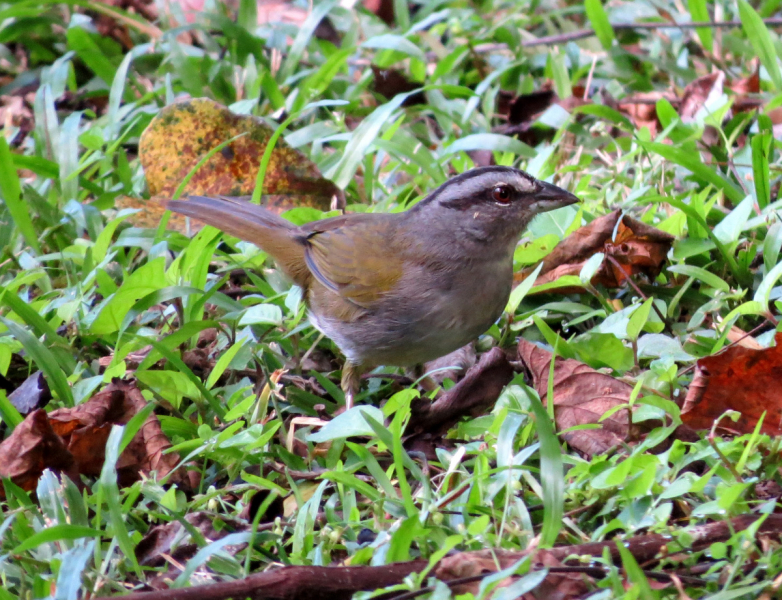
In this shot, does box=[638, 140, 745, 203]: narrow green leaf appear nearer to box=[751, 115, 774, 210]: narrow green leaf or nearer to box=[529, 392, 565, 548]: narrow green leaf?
box=[751, 115, 774, 210]: narrow green leaf

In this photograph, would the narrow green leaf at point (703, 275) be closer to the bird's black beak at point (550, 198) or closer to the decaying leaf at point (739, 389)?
the bird's black beak at point (550, 198)

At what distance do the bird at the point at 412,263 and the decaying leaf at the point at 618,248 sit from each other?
0.23 metres

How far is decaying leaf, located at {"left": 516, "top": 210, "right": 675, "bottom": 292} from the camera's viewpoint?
4340mm

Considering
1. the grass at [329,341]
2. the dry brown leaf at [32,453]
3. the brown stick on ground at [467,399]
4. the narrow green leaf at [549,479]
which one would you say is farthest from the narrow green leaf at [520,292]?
the dry brown leaf at [32,453]

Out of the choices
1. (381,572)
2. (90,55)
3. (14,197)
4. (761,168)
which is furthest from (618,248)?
(90,55)

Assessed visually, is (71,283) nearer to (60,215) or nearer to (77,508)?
(60,215)

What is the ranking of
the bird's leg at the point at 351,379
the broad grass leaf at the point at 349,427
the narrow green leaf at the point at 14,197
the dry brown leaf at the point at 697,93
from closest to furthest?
1. the broad grass leaf at the point at 349,427
2. the bird's leg at the point at 351,379
3. the narrow green leaf at the point at 14,197
4. the dry brown leaf at the point at 697,93

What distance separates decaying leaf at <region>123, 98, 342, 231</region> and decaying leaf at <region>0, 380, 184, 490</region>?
1.84 meters

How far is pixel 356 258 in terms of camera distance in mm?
4531

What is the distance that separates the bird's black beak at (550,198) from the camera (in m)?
4.38

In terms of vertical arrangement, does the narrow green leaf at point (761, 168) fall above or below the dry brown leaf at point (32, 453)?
above

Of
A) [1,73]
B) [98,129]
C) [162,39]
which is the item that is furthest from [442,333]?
[1,73]

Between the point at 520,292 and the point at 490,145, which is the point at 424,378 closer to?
the point at 520,292

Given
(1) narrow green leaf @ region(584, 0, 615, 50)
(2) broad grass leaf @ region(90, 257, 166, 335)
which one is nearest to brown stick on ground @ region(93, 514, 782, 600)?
(2) broad grass leaf @ region(90, 257, 166, 335)
